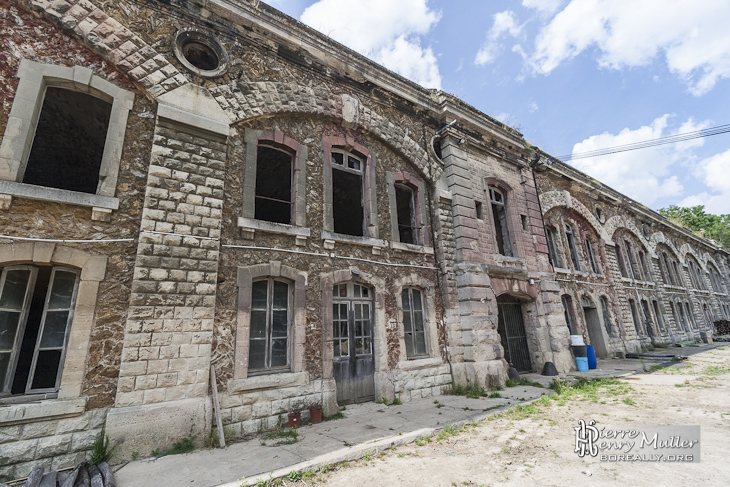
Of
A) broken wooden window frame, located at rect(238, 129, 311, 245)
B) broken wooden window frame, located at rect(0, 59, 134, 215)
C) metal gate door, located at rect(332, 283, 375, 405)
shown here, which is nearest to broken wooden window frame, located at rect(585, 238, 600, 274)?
metal gate door, located at rect(332, 283, 375, 405)

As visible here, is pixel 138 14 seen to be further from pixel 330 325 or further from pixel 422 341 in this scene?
pixel 422 341

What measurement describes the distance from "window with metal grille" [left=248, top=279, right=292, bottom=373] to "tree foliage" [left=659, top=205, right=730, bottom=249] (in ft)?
138

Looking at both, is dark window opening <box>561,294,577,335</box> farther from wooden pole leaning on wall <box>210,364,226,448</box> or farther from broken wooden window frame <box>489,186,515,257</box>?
wooden pole leaning on wall <box>210,364,226,448</box>

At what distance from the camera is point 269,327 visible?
5914mm

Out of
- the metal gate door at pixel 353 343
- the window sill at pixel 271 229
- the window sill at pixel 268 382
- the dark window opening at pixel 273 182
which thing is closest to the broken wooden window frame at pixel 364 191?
the window sill at pixel 271 229

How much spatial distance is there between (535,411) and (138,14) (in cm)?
1016

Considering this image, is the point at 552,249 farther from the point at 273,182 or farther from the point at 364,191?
the point at 273,182

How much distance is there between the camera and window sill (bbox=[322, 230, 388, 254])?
6.86m

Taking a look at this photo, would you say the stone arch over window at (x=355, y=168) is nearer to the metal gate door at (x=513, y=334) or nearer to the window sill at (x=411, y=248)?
the window sill at (x=411, y=248)

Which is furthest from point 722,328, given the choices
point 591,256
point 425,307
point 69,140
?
point 69,140

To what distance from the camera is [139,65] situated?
5.50m

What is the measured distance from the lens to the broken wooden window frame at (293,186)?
19.8 feet

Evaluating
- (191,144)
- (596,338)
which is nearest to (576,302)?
(596,338)

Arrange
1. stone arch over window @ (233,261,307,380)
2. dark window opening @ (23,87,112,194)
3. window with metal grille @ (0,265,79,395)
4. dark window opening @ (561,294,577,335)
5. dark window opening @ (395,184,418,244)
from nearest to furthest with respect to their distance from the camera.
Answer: window with metal grille @ (0,265,79,395) < stone arch over window @ (233,261,307,380) < dark window opening @ (23,87,112,194) < dark window opening @ (395,184,418,244) < dark window opening @ (561,294,577,335)
